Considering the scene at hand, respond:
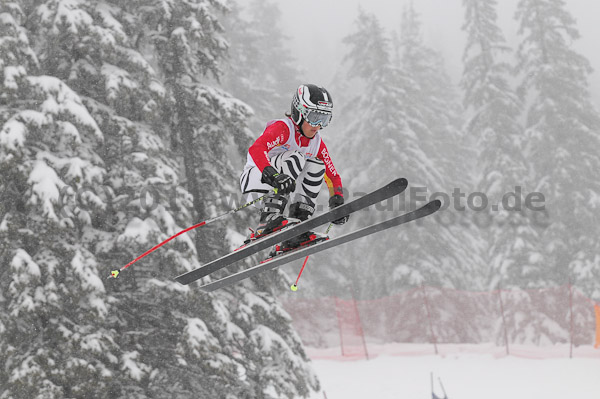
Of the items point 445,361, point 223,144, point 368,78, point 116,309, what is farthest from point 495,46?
point 116,309

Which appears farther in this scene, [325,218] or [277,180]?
[325,218]

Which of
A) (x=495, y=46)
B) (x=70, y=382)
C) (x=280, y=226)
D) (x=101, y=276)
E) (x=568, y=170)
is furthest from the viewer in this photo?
(x=495, y=46)

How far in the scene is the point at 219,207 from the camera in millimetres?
11195

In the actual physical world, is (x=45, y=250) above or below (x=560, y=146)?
below

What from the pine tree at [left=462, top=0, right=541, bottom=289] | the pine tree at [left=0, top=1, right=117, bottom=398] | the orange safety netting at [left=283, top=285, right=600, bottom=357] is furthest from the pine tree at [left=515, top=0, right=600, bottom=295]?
the pine tree at [left=0, top=1, right=117, bottom=398]

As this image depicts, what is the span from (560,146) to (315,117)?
719 inches

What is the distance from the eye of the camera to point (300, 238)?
639 centimetres

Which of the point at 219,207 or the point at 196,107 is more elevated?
Answer: the point at 196,107

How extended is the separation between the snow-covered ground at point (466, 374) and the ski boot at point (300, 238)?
9.35 metres

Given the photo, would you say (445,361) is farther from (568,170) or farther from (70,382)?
(70,382)

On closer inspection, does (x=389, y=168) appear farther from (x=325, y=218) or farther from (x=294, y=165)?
(x=325, y=218)

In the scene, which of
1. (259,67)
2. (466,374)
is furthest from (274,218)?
(259,67)

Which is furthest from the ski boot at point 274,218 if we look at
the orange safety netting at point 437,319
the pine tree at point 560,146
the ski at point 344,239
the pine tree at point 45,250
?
the pine tree at point 560,146

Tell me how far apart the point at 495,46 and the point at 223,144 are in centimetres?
1571
